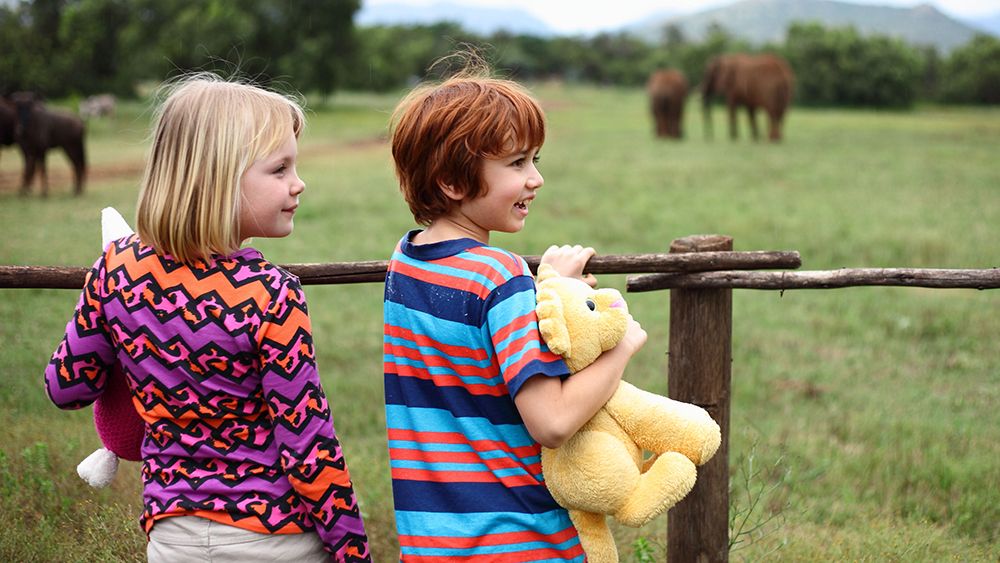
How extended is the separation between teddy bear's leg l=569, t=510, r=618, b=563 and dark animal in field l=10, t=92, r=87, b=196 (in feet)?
50.7

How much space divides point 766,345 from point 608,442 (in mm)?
6779

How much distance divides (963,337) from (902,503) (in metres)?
3.93

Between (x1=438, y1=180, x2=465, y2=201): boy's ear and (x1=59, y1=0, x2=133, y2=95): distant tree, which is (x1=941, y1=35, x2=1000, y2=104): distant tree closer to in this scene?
(x1=59, y1=0, x2=133, y2=95): distant tree

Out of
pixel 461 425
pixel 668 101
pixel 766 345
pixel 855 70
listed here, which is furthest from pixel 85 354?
pixel 855 70

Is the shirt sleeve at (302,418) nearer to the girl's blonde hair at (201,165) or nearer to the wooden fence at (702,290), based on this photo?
the girl's blonde hair at (201,165)

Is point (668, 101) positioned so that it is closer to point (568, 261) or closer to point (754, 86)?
point (754, 86)

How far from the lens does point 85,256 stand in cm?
740

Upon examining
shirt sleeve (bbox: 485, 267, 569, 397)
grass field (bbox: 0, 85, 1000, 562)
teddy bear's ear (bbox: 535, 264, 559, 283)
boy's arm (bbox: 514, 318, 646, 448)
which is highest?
teddy bear's ear (bbox: 535, 264, 559, 283)

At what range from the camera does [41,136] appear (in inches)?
631

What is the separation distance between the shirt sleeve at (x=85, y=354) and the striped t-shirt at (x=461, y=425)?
2.17 feet

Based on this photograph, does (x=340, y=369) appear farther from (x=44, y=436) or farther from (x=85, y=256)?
(x=44, y=436)

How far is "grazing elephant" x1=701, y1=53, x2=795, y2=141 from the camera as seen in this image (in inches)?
1081

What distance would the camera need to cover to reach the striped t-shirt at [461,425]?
2041mm

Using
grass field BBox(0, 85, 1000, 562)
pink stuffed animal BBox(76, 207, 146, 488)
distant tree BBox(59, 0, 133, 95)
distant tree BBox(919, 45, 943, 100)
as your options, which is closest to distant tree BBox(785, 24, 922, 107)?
distant tree BBox(919, 45, 943, 100)
